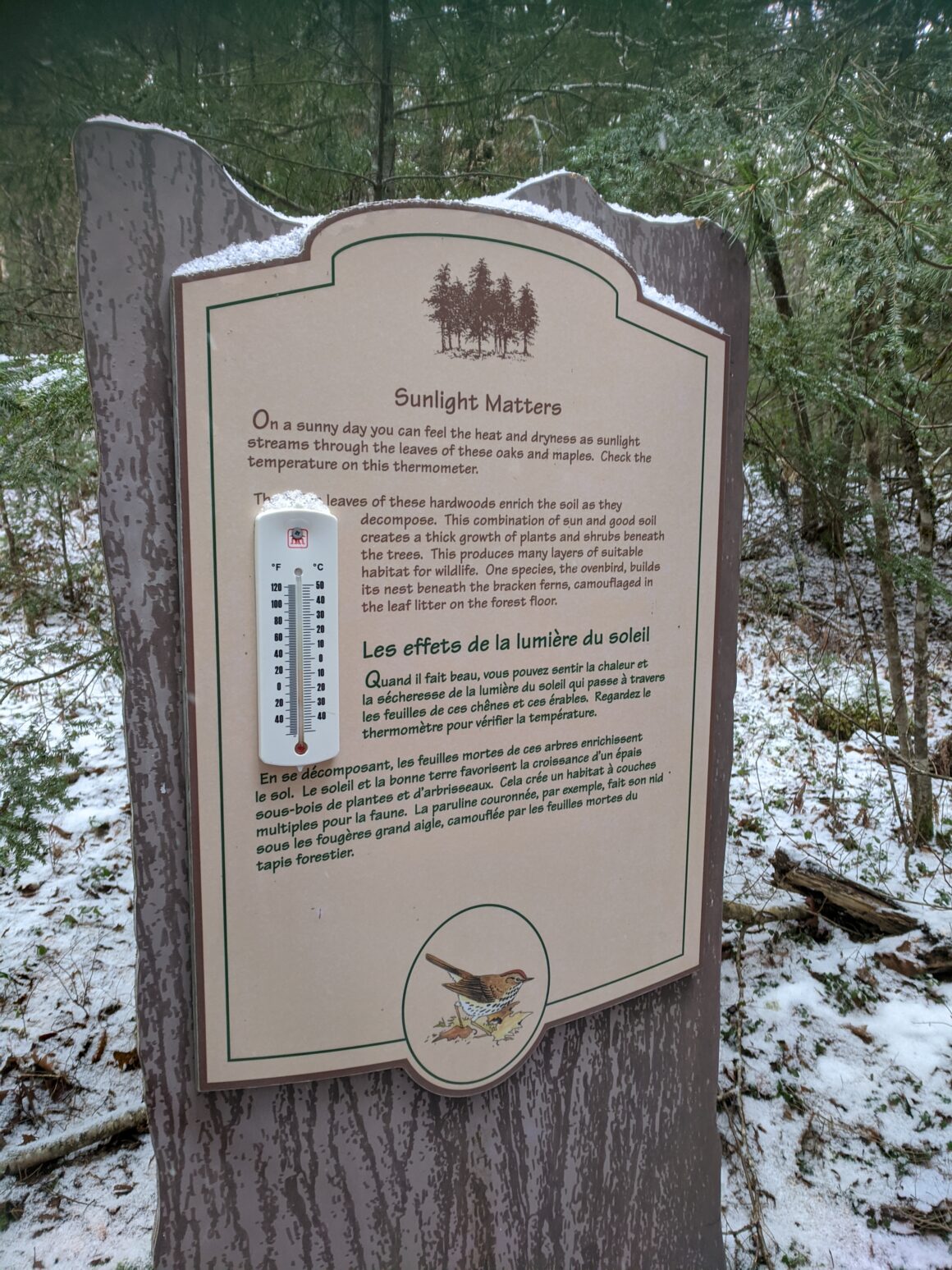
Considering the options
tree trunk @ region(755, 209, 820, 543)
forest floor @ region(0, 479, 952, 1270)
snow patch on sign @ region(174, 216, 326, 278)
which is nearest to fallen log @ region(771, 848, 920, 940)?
forest floor @ region(0, 479, 952, 1270)

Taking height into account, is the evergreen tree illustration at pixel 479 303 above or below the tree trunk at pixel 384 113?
below

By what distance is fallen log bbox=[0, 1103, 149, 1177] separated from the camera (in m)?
2.21

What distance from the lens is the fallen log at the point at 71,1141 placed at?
87.0 inches

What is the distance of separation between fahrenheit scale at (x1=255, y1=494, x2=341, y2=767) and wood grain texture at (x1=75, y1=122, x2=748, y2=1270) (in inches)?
7.6

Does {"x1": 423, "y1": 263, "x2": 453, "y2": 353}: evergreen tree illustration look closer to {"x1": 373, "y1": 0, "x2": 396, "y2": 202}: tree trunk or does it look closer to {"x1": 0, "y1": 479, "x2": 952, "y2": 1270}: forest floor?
{"x1": 373, "y1": 0, "x2": 396, "y2": 202}: tree trunk

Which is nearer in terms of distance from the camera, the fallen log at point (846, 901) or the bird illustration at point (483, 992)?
the bird illustration at point (483, 992)

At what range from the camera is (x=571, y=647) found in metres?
1.58

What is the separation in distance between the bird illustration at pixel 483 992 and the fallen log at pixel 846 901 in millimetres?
2416

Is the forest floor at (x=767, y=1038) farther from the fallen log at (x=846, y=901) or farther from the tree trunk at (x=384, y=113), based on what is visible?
the tree trunk at (x=384, y=113)

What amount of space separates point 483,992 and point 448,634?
786 millimetres

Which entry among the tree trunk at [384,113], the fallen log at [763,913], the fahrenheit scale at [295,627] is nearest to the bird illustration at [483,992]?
the fahrenheit scale at [295,627]

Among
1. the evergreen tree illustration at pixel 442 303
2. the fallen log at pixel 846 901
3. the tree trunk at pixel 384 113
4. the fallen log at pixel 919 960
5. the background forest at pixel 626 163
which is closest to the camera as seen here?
the evergreen tree illustration at pixel 442 303

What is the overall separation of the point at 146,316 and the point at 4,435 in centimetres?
123

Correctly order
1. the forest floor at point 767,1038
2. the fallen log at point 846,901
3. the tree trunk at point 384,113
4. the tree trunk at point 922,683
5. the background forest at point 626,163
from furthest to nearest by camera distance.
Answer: the tree trunk at point 922,683 → the fallen log at point 846,901 → the tree trunk at point 384,113 → the forest floor at point 767,1038 → the background forest at point 626,163
